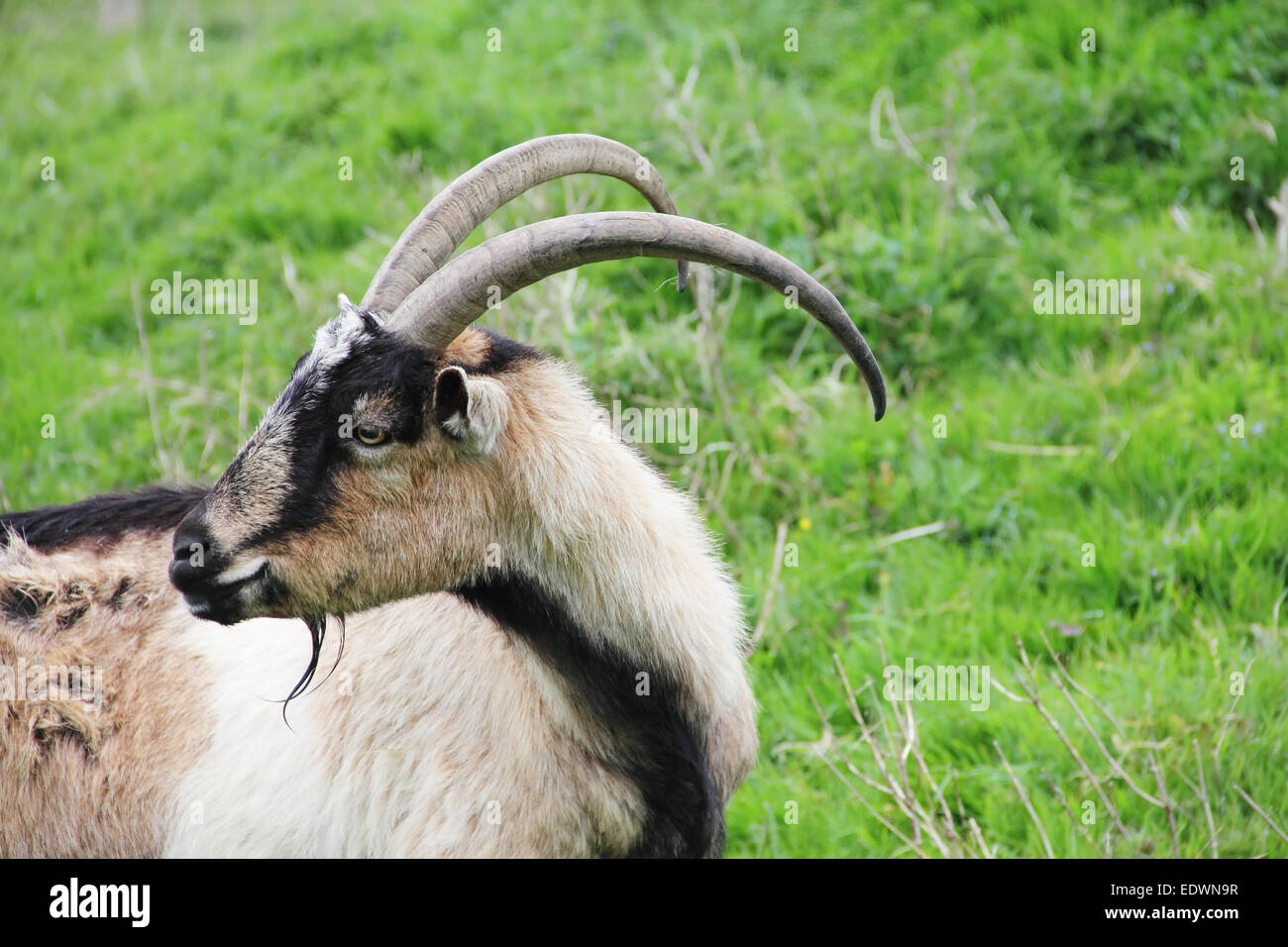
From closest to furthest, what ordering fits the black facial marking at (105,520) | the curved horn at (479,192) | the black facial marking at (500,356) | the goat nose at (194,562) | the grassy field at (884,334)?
1. the goat nose at (194,562)
2. the black facial marking at (500,356)
3. the curved horn at (479,192)
4. the black facial marking at (105,520)
5. the grassy field at (884,334)

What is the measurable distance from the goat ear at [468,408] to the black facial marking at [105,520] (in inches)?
57.3

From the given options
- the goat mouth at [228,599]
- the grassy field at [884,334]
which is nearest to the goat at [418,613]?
the goat mouth at [228,599]

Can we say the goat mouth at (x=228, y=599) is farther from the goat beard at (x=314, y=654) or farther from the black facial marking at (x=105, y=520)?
the black facial marking at (x=105, y=520)

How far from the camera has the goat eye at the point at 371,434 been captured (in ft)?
10.3

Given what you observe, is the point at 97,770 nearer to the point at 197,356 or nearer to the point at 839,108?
the point at 197,356

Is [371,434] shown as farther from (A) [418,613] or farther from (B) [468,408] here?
(A) [418,613]

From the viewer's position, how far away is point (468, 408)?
3.16 metres

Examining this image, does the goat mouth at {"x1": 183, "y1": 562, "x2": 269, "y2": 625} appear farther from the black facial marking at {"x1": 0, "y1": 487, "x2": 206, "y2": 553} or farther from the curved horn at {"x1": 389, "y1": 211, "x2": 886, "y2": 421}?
the black facial marking at {"x1": 0, "y1": 487, "x2": 206, "y2": 553}

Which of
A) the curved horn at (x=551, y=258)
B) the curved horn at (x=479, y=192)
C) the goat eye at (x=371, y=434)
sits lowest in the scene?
the goat eye at (x=371, y=434)

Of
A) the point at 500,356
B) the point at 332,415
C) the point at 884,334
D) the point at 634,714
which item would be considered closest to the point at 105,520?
the point at 332,415

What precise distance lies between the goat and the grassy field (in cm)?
88

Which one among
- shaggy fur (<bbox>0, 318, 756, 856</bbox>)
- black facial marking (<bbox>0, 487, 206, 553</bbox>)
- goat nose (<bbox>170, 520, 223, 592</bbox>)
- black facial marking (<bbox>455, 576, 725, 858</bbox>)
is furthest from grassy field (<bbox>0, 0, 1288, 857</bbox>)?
goat nose (<bbox>170, 520, 223, 592</bbox>)

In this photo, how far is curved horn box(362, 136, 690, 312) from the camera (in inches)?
139

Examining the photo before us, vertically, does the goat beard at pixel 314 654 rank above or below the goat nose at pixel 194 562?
below
